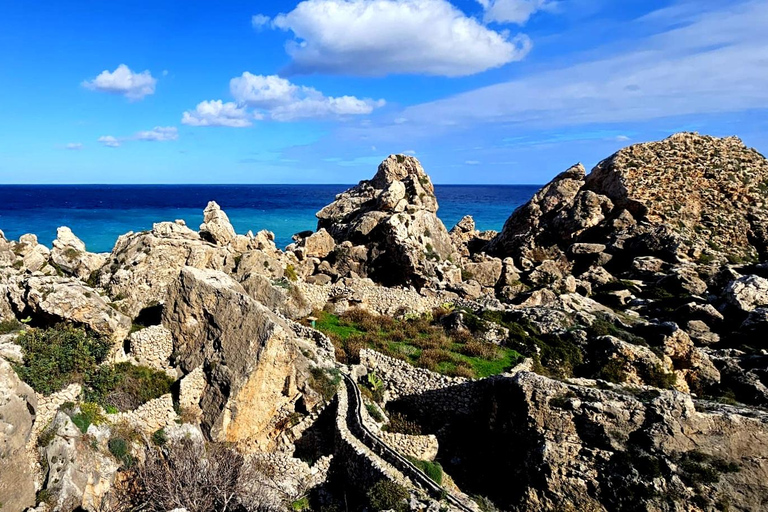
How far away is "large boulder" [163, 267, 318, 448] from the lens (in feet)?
51.3

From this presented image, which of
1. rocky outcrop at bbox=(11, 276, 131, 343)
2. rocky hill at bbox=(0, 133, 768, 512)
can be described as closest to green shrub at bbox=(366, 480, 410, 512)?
rocky hill at bbox=(0, 133, 768, 512)

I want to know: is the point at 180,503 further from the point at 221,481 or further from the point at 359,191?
the point at 359,191

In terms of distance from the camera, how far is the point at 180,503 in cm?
1216

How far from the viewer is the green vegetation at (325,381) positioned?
16.8 m

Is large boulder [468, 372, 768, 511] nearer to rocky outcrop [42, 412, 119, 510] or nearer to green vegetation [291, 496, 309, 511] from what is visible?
green vegetation [291, 496, 309, 511]

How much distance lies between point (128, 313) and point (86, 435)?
6292 mm

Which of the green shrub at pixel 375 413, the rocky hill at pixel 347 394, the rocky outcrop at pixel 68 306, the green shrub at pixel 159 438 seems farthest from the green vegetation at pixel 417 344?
the rocky outcrop at pixel 68 306

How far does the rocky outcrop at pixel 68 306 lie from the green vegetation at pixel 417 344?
28.1 feet

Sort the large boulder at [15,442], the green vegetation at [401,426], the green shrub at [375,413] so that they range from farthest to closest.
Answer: the green vegetation at [401,426]
the green shrub at [375,413]
the large boulder at [15,442]

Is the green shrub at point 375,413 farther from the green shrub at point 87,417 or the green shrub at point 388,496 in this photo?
the green shrub at point 87,417

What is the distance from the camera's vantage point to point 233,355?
52.6 feet

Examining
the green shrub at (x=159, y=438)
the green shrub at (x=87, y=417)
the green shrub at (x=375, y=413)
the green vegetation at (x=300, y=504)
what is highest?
the green shrub at (x=87, y=417)

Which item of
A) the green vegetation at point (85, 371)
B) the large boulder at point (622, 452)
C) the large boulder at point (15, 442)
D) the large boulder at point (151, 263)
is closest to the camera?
the large boulder at point (15, 442)

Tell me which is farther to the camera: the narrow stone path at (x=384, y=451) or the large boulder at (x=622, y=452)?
the narrow stone path at (x=384, y=451)
